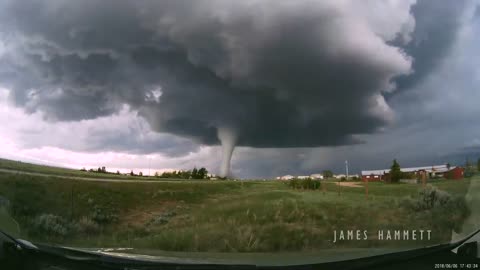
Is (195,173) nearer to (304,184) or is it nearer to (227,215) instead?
(227,215)

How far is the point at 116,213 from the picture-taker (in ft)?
10.8

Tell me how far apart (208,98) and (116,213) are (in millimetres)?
1158

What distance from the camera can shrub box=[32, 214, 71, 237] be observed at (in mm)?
3420

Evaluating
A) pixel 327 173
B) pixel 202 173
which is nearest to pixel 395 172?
pixel 327 173

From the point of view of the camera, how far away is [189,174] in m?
3.34

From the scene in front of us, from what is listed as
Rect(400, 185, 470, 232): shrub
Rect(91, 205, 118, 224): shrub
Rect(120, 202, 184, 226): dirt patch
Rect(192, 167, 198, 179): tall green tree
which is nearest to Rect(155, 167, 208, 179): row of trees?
Rect(192, 167, 198, 179): tall green tree

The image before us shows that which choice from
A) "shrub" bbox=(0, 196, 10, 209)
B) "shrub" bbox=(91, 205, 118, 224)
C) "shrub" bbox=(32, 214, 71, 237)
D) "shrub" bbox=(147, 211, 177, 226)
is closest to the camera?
"shrub" bbox=(147, 211, 177, 226)

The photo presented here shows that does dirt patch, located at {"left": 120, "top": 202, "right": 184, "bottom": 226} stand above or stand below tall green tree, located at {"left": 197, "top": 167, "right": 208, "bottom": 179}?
below

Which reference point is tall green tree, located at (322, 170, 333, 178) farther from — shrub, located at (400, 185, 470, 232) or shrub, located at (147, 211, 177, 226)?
shrub, located at (147, 211, 177, 226)

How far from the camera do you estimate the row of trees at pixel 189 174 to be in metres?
3.25

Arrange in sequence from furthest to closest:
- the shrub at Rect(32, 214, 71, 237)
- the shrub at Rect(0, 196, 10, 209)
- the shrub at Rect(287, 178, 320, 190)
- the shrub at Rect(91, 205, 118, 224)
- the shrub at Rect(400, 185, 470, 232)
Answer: the shrub at Rect(0, 196, 10, 209), the shrub at Rect(32, 214, 71, 237), the shrub at Rect(91, 205, 118, 224), the shrub at Rect(287, 178, 320, 190), the shrub at Rect(400, 185, 470, 232)

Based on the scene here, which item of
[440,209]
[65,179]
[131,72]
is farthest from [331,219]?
[65,179]

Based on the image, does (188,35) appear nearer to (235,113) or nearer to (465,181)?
(235,113)

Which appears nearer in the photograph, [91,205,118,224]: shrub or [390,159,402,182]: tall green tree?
[390,159,402,182]: tall green tree
